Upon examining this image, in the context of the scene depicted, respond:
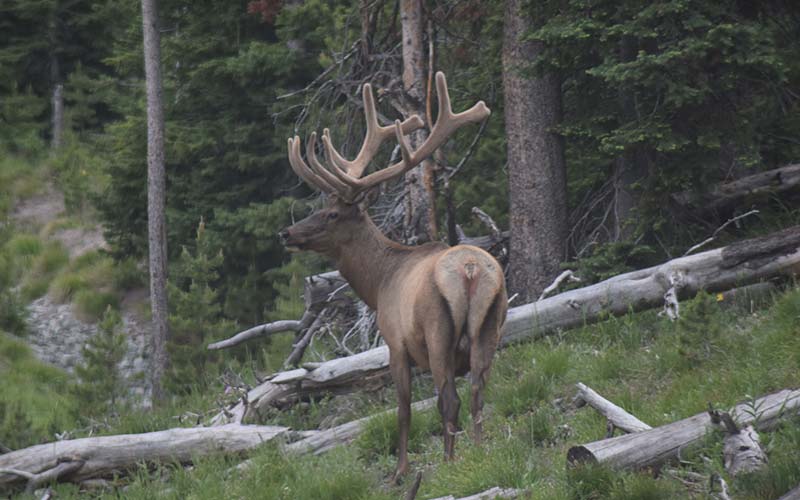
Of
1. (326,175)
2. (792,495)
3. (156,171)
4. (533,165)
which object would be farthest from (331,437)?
(156,171)

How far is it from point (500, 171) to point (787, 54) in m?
5.22

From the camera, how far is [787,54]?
10898mm

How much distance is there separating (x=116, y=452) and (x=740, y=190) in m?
6.51

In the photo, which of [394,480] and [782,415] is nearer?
[782,415]

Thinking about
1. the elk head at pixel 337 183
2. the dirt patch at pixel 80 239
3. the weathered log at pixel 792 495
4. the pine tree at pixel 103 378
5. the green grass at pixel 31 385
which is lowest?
the green grass at pixel 31 385

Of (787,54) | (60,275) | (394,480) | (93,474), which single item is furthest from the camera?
(60,275)

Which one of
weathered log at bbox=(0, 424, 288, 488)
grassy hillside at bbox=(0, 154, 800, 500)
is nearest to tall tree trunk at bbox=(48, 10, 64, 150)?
grassy hillside at bbox=(0, 154, 800, 500)

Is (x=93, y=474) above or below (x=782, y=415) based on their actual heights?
below

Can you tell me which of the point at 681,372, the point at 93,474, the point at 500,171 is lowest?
the point at 93,474

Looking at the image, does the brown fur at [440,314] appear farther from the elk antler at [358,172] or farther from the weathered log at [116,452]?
the weathered log at [116,452]

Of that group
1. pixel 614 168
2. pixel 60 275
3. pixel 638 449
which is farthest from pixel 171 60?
pixel 638 449

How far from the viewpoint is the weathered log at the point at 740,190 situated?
35.3 feet

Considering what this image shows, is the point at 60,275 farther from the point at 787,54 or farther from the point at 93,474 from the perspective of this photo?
the point at 787,54

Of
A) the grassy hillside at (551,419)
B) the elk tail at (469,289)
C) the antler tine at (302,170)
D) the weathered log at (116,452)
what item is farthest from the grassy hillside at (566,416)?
the antler tine at (302,170)
